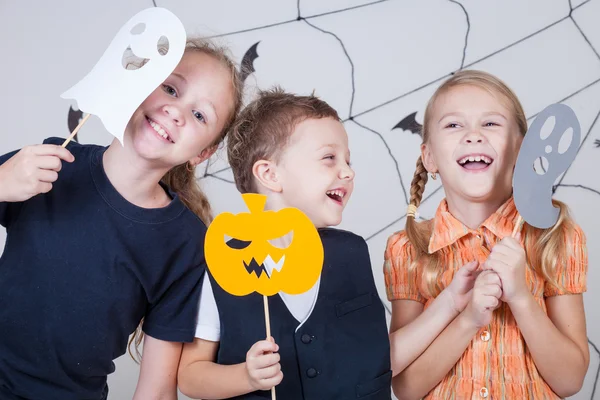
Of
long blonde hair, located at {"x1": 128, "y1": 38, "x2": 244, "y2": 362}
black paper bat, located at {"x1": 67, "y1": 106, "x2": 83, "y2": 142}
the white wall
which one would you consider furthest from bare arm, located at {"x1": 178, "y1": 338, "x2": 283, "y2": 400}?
black paper bat, located at {"x1": 67, "y1": 106, "x2": 83, "y2": 142}

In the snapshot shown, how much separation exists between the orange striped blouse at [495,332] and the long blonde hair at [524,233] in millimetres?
18

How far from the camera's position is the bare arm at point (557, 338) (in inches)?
54.8

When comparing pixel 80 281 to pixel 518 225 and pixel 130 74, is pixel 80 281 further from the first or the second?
pixel 518 225

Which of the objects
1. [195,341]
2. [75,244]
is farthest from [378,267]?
[75,244]

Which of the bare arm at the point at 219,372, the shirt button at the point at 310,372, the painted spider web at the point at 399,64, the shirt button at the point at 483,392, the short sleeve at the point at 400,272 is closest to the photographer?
the bare arm at the point at 219,372

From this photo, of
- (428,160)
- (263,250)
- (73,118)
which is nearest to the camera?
(263,250)

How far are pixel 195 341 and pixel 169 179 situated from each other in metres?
0.37

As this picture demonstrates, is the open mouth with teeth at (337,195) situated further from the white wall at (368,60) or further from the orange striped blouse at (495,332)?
the white wall at (368,60)

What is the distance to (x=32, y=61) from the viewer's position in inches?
91.6

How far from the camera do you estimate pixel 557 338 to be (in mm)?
1413

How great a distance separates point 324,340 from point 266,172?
334 millimetres

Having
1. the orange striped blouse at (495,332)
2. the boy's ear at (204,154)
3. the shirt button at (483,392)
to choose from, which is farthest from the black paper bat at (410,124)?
the shirt button at (483,392)

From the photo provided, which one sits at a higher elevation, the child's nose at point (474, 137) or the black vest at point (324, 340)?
the child's nose at point (474, 137)

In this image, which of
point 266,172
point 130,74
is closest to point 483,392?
point 266,172
